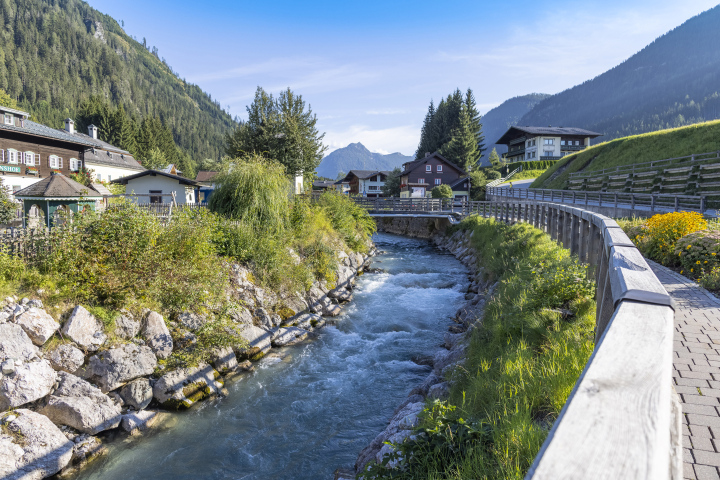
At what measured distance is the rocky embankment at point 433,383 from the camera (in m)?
6.15

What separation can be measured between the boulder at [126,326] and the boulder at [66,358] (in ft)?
3.08

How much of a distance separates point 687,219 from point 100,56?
214354 mm

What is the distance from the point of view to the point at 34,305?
857 centimetres

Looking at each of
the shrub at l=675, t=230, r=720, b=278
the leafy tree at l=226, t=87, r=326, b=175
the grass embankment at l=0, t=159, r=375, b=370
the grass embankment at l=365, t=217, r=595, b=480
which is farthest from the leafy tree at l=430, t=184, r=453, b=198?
the grass embankment at l=365, t=217, r=595, b=480

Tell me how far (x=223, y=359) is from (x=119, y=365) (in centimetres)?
231

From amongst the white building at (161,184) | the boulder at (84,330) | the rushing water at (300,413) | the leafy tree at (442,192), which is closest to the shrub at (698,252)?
the rushing water at (300,413)

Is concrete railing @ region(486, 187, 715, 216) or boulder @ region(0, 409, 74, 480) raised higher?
concrete railing @ region(486, 187, 715, 216)

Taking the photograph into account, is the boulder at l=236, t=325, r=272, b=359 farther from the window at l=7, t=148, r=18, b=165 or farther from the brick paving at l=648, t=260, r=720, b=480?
the window at l=7, t=148, r=18, b=165

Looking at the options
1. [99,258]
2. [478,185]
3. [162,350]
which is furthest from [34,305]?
[478,185]

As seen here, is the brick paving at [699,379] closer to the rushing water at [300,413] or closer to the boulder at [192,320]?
the rushing water at [300,413]

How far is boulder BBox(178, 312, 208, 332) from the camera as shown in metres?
10.6

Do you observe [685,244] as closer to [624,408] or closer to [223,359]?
[624,408]

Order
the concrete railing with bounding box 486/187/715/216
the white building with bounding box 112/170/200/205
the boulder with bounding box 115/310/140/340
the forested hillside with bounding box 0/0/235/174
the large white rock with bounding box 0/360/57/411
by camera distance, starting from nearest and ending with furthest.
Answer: the large white rock with bounding box 0/360/57/411, the boulder with bounding box 115/310/140/340, the concrete railing with bounding box 486/187/715/216, the white building with bounding box 112/170/200/205, the forested hillside with bounding box 0/0/235/174

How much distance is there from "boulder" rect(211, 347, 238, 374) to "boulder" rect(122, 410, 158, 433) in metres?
2.01
